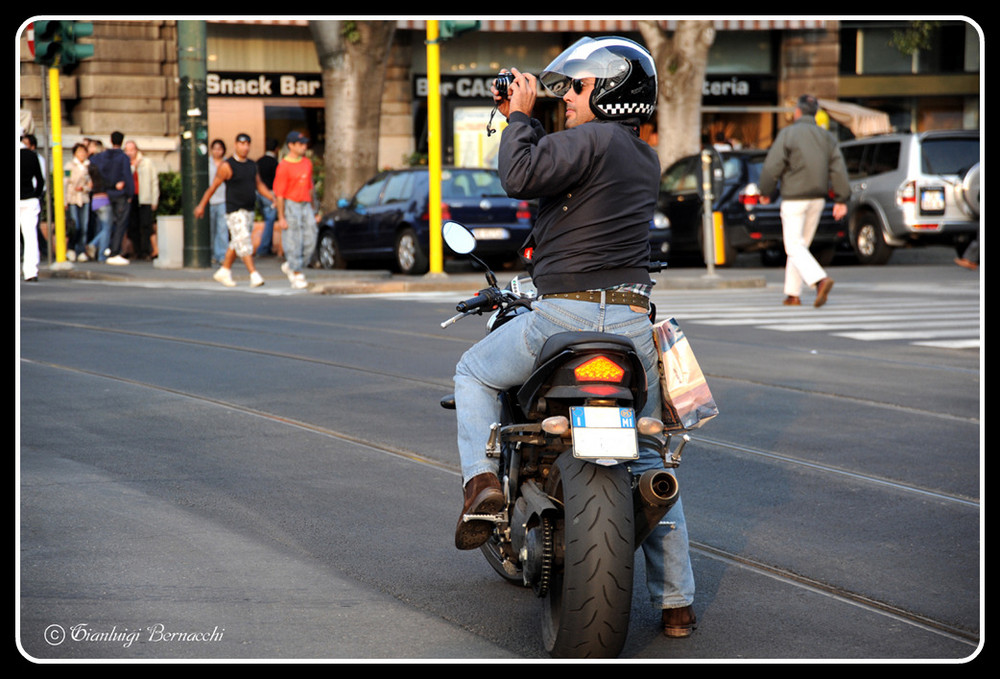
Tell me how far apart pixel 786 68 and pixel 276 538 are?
1105 inches

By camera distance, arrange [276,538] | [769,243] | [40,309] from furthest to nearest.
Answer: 1. [769,243]
2. [40,309]
3. [276,538]

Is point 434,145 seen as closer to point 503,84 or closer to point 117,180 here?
point 117,180

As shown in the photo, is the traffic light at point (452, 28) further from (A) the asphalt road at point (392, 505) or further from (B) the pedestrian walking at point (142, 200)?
(B) the pedestrian walking at point (142, 200)

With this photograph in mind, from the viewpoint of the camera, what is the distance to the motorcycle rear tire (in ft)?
11.6

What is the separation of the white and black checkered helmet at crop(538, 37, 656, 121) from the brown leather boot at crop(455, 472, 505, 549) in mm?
1122

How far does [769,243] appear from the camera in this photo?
1947 centimetres

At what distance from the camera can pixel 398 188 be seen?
19.2 metres

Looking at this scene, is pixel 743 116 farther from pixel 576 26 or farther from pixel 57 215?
pixel 57 215

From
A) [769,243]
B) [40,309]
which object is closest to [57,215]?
[40,309]

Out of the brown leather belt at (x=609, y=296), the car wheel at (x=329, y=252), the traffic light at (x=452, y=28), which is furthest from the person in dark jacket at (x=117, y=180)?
the brown leather belt at (x=609, y=296)

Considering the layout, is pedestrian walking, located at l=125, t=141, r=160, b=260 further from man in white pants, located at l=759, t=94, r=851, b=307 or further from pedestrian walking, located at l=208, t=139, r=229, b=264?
man in white pants, located at l=759, t=94, r=851, b=307

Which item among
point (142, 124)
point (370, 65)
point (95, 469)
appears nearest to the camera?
point (95, 469)

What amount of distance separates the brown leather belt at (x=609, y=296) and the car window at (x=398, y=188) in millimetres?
15076

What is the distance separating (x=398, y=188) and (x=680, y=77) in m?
7.33
